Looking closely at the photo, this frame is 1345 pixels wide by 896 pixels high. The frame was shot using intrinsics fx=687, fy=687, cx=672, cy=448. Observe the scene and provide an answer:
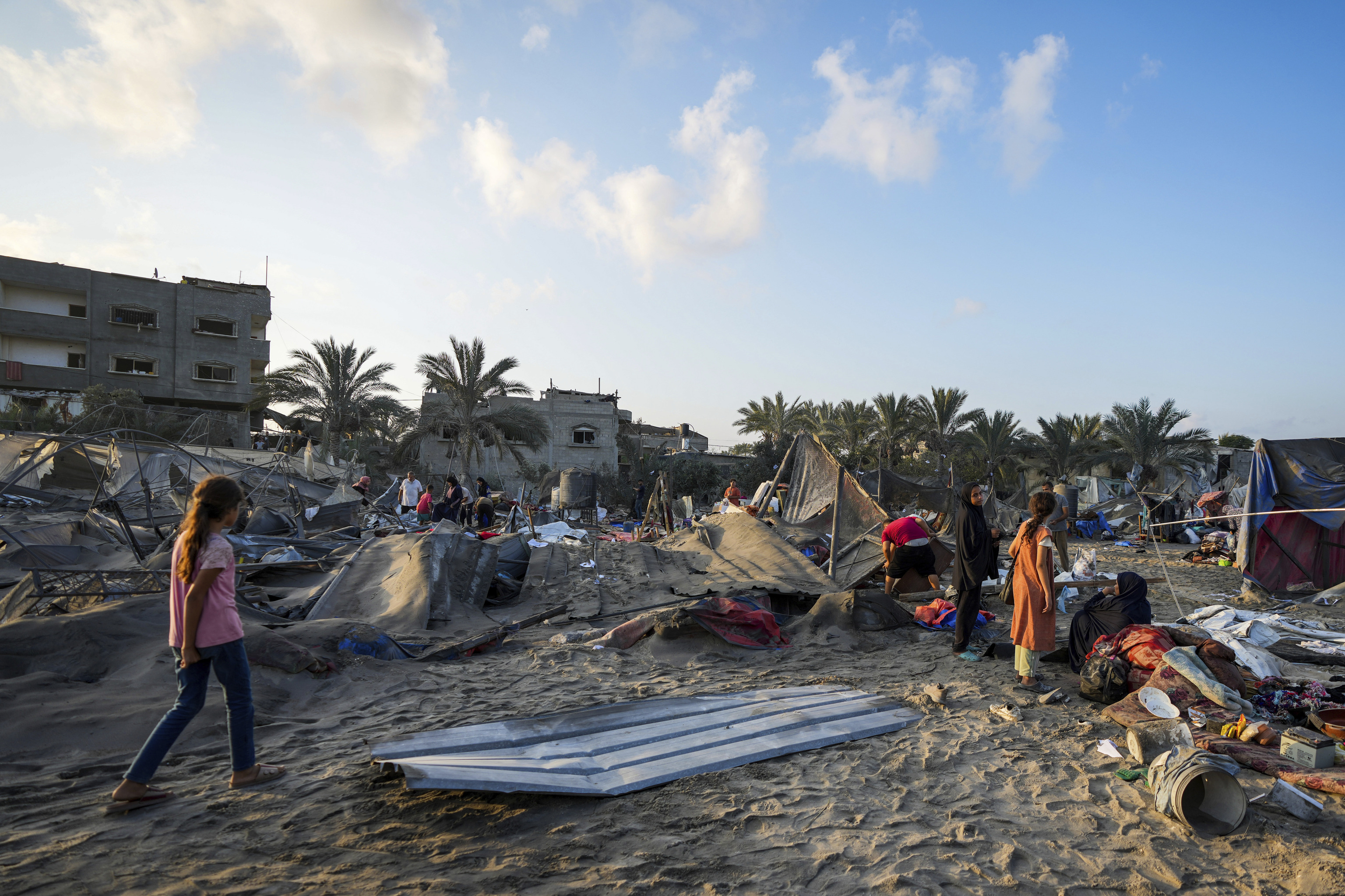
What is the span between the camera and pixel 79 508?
38.5ft

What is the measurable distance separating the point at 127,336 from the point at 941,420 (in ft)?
117

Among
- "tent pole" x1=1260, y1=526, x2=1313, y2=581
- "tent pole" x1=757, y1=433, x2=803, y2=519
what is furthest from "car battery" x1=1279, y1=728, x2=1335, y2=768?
"tent pole" x1=1260, y1=526, x2=1313, y2=581

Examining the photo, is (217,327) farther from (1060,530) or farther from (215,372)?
(1060,530)

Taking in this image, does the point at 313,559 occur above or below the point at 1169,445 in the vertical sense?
below

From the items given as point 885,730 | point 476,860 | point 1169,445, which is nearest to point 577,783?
point 476,860

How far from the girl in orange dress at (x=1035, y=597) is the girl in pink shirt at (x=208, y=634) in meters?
4.88

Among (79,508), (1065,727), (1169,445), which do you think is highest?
(1169,445)

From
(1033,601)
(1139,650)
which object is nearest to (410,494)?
(1033,601)

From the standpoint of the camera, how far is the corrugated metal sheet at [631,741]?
9.71 feet

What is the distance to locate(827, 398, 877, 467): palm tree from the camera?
100 ft

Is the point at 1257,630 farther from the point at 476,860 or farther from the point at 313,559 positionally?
the point at 313,559

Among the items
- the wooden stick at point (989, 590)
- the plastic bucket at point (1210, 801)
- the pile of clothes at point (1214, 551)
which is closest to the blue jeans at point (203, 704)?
the plastic bucket at point (1210, 801)

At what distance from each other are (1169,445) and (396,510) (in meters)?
27.9

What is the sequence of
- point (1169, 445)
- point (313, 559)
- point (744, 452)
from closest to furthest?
point (313, 559) < point (1169, 445) < point (744, 452)
